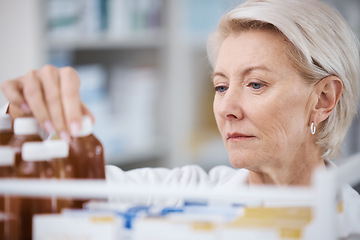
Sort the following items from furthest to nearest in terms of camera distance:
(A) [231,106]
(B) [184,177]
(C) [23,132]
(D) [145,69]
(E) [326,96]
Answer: (D) [145,69]
(B) [184,177]
(E) [326,96]
(A) [231,106]
(C) [23,132]

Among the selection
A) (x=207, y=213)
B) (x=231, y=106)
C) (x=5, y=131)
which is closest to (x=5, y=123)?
(x=5, y=131)

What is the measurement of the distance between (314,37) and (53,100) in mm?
753

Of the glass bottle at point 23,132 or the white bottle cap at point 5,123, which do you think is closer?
the glass bottle at point 23,132

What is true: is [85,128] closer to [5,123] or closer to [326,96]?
[5,123]

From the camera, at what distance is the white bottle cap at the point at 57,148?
0.89 meters

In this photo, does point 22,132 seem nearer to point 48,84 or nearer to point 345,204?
point 48,84

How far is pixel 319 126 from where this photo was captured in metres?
1.53

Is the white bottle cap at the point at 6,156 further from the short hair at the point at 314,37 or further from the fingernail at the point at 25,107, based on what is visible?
the short hair at the point at 314,37

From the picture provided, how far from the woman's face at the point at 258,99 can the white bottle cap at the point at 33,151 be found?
61 cm

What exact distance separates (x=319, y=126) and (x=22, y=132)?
0.91 m

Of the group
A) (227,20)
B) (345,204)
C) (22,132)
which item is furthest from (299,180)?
(22,132)

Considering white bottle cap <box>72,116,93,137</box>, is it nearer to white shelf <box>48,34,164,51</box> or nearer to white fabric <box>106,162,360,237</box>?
white fabric <box>106,162,360,237</box>

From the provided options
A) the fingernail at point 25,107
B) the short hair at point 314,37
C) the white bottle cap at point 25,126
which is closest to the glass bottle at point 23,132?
the white bottle cap at point 25,126

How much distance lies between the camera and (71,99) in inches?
37.5
